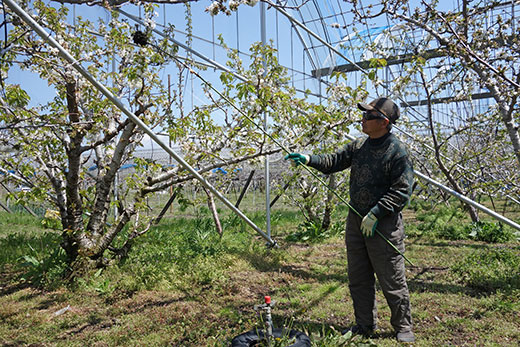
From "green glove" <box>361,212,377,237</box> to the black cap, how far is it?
0.78m

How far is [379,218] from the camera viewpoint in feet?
8.67

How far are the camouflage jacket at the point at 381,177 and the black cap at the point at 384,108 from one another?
5.9 inches

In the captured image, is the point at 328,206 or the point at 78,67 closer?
the point at 78,67

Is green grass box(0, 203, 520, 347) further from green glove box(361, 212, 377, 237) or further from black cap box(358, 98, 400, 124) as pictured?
black cap box(358, 98, 400, 124)

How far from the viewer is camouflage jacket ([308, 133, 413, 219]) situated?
2.64 m

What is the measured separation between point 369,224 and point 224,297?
1860mm

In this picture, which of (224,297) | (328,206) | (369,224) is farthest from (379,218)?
(328,206)

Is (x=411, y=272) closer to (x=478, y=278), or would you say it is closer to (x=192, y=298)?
(x=478, y=278)

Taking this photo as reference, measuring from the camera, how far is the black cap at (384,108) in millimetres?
2805

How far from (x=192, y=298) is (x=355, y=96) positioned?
2636mm

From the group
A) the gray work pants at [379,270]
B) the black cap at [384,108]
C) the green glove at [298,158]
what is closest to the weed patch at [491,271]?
the gray work pants at [379,270]

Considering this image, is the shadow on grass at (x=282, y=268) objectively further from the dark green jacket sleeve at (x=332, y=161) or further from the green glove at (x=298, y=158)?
the green glove at (x=298, y=158)

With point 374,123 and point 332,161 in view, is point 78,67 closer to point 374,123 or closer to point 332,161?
point 332,161

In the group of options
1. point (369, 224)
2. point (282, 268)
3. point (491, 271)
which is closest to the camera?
point (369, 224)
